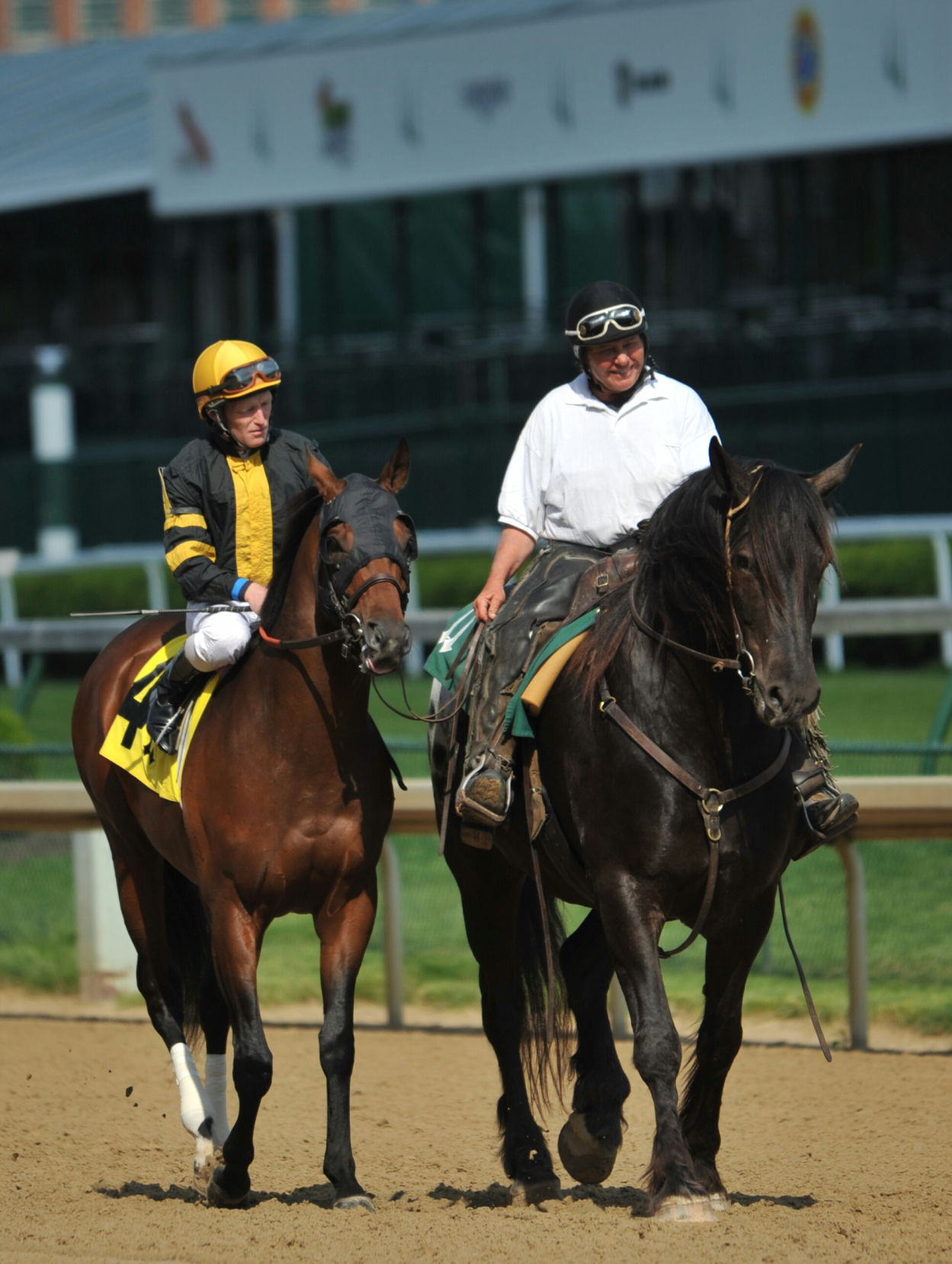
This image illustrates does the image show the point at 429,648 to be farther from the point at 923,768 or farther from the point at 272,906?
the point at 272,906

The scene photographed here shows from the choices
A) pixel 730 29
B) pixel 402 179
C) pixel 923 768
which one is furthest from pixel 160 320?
pixel 923 768

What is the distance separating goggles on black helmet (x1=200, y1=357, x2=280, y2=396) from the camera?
18.3ft

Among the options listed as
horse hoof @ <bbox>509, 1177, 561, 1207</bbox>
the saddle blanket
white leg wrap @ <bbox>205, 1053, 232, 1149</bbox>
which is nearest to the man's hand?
the saddle blanket

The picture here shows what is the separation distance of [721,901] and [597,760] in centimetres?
50

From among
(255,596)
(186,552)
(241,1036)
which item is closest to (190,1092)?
(241,1036)

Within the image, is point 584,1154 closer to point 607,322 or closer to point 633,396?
point 633,396

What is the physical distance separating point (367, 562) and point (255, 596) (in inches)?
25.5

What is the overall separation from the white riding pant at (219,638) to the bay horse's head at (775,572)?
1595mm

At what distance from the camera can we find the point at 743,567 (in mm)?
4523

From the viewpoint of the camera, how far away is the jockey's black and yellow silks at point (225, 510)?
18.7 feet

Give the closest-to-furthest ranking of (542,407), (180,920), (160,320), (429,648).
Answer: (542,407) < (180,920) < (429,648) < (160,320)

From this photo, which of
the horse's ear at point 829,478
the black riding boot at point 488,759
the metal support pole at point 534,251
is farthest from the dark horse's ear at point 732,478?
the metal support pole at point 534,251

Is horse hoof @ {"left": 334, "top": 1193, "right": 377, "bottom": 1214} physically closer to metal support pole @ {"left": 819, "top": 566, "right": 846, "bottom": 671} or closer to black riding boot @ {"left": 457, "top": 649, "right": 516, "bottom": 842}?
black riding boot @ {"left": 457, "top": 649, "right": 516, "bottom": 842}

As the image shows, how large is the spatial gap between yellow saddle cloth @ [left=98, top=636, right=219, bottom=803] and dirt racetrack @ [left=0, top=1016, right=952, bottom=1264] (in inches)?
50.1
